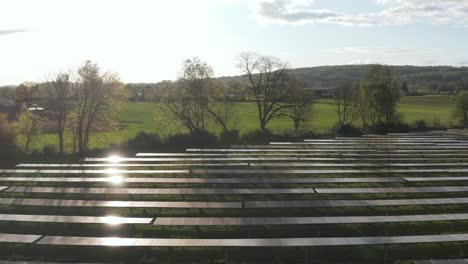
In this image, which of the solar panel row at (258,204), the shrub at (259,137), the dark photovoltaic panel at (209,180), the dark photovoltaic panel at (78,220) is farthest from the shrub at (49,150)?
the dark photovoltaic panel at (78,220)

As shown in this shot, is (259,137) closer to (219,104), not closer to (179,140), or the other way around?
(219,104)

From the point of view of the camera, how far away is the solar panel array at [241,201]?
866 cm

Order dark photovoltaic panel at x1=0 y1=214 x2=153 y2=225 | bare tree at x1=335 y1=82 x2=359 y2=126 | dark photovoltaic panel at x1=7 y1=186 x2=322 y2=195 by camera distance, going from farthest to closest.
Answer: bare tree at x1=335 y1=82 x2=359 y2=126 → dark photovoltaic panel at x1=7 y1=186 x2=322 y2=195 → dark photovoltaic panel at x1=0 y1=214 x2=153 y2=225

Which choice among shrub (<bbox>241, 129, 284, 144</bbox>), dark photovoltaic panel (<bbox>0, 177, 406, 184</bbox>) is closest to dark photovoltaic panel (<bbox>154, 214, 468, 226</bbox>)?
dark photovoltaic panel (<bbox>0, 177, 406, 184</bbox>)

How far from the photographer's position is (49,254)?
8133 mm

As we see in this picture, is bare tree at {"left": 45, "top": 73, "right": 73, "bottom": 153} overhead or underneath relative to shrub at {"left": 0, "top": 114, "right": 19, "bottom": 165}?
overhead

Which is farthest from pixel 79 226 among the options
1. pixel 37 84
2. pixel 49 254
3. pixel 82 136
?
pixel 37 84

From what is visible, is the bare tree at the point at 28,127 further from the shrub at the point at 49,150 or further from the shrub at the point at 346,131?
the shrub at the point at 346,131

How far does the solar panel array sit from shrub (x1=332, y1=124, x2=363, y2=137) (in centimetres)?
1112

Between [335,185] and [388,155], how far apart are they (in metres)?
6.51

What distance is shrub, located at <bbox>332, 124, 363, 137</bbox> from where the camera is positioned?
30.3 m

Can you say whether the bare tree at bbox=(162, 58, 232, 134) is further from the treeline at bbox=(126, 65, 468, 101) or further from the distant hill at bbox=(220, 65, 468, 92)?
the distant hill at bbox=(220, 65, 468, 92)

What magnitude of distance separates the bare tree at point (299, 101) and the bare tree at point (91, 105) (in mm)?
16167

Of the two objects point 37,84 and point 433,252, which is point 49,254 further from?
point 37,84
